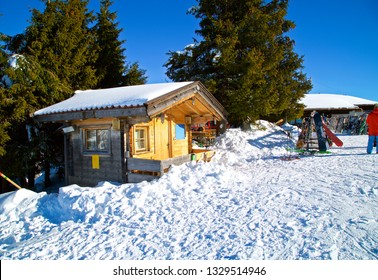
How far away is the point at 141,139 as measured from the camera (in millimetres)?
9391

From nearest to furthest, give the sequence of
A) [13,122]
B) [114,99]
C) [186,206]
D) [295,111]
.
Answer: [186,206] → [114,99] → [13,122] → [295,111]

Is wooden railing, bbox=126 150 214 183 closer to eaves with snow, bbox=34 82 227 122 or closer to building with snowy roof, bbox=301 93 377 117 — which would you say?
eaves with snow, bbox=34 82 227 122

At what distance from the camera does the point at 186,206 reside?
5.60m

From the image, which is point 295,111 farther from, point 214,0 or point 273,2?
point 214,0

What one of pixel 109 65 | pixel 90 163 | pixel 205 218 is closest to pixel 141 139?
pixel 90 163

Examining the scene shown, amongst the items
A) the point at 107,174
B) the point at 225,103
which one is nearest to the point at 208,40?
the point at 225,103

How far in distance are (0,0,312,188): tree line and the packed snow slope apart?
380 cm

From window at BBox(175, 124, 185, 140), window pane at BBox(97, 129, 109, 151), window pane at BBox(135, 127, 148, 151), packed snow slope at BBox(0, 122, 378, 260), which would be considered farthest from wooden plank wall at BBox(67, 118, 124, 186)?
window at BBox(175, 124, 185, 140)

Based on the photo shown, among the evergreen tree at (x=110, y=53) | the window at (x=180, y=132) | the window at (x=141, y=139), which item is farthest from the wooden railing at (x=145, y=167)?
the evergreen tree at (x=110, y=53)

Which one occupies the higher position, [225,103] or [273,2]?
[273,2]

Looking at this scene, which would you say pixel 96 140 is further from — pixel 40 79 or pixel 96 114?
pixel 40 79

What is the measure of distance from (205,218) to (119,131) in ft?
15.6
